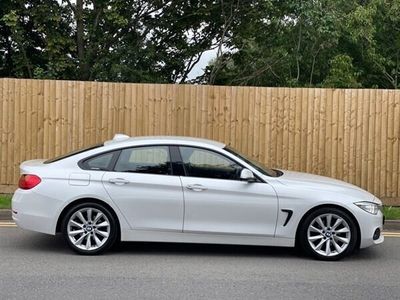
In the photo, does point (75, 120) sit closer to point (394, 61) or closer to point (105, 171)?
point (105, 171)

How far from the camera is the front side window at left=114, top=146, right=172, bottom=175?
741 centimetres

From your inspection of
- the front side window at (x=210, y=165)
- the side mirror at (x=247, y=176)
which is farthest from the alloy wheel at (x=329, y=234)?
the front side window at (x=210, y=165)

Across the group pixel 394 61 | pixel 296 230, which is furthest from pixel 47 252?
pixel 394 61

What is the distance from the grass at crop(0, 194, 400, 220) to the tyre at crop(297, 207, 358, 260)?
283cm

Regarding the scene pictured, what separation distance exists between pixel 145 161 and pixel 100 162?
56 cm

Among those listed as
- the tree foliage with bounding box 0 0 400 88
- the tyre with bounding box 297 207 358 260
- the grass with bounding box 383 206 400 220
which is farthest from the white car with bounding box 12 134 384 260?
the tree foliage with bounding box 0 0 400 88

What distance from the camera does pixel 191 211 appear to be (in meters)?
7.25

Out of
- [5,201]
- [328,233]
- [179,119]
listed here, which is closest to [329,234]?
[328,233]

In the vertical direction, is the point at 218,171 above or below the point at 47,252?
above

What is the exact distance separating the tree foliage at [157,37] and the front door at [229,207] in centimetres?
736

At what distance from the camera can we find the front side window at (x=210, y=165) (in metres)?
7.40

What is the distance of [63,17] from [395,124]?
8.21 m

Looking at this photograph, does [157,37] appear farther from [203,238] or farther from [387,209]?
[203,238]

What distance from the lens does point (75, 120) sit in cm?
1151
